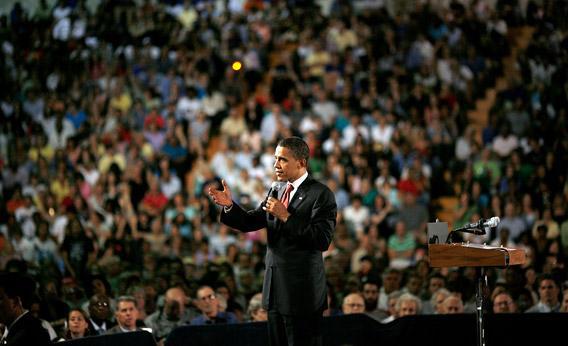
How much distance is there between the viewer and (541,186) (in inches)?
508

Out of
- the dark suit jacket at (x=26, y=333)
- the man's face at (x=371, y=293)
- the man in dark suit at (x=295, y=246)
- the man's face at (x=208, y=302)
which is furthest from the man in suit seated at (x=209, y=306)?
the dark suit jacket at (x=26, y=333)

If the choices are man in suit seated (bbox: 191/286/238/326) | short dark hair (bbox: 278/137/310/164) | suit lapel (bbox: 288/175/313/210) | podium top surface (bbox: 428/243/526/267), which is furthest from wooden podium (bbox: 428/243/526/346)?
man in suit seated (bbox: 191/286/238/326)

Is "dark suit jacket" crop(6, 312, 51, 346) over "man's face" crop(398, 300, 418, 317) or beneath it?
over

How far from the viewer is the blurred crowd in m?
10.4

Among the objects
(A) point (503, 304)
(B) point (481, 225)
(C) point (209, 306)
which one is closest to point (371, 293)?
(A) point (503, 304)

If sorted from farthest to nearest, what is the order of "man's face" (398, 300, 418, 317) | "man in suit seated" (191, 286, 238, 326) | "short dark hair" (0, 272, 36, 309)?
"man's face" (398, 300, 418, 317), "man in suit seated" (191, 286, 238, 326), "short dark hair" (0, 272, 36, 309)

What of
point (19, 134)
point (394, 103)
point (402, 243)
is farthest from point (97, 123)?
point (402, 243)

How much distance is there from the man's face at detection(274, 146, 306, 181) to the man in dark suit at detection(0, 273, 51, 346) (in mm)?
1485

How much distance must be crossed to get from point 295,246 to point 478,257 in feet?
3.38

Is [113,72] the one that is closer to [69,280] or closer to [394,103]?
[394,103]

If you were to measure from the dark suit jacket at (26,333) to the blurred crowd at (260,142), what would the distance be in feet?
9.26

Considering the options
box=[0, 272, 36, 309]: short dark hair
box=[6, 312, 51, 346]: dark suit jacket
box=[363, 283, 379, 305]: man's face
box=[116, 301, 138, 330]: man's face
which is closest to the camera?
box=[6, 312, 51, 346]: dark suit jacket

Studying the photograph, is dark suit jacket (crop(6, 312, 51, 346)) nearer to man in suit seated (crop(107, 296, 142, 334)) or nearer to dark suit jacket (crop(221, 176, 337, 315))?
dark suit jacket (crop(221, 176, 337, 315))

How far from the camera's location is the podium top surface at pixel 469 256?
6352 millimetres
